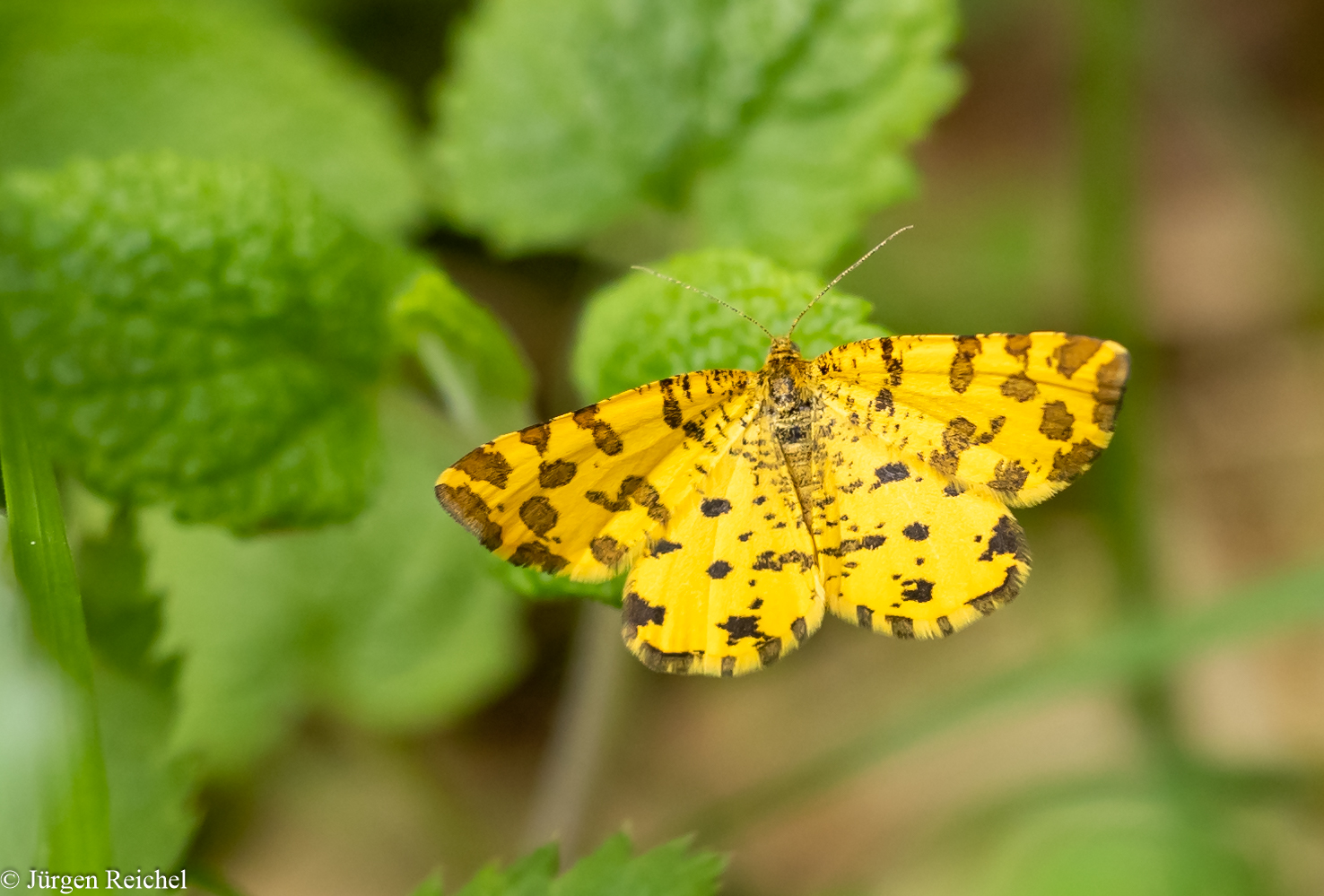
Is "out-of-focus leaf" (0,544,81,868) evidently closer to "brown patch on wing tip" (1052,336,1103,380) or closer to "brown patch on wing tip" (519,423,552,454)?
"brown patch on wing tip" (519,423,552,454)

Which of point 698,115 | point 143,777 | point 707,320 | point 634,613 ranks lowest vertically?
point 143,777

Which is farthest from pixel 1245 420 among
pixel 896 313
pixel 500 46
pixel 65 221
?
pixel 65 221

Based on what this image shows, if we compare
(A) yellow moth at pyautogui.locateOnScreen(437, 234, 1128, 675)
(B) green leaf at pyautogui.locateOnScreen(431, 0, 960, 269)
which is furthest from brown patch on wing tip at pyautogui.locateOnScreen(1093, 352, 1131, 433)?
(B) green leaf at pyautogui.locateOnScreen(431, 0, 960, 269)

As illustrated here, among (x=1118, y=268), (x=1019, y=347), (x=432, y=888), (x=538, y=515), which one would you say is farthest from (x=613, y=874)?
(x=1118, y=268)

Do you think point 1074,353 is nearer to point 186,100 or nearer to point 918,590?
point 918,590

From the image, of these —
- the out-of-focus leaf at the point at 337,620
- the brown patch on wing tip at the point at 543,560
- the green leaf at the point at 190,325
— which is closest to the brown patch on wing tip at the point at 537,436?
the brown patch on wing tip at the point at 543,560

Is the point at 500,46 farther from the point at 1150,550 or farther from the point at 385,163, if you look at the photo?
the point at 1150,550
